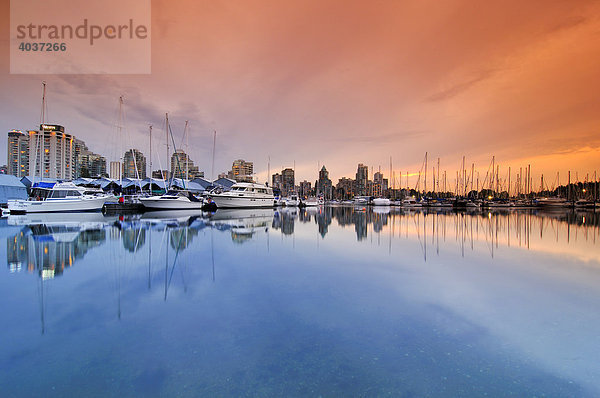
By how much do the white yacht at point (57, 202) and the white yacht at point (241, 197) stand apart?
15742 millimetres

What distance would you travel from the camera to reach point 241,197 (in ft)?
150

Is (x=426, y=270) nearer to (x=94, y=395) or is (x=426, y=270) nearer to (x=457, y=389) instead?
(x=457, y=389)

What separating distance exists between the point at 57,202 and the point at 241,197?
75.2 feet

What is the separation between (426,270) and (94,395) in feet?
29.4

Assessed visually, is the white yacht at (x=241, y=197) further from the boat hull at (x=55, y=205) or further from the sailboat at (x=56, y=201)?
the sailboat at (x=56, y=201)

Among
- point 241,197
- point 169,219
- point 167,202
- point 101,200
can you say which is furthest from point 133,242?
point 241,197

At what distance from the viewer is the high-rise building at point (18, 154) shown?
155 metres

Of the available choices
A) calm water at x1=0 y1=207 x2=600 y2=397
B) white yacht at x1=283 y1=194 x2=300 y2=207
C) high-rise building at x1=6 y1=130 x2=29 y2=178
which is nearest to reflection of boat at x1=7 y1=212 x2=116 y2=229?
calm water at x1=0 y1=207 x2=600 y2=397

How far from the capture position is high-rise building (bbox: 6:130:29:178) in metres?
155

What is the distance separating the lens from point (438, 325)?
5105mm

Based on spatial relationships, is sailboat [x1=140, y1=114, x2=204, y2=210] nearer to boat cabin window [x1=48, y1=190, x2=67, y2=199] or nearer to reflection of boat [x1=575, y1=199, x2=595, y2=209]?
boat cabin window [x1=48, y1=190, x2=67, y2=199]

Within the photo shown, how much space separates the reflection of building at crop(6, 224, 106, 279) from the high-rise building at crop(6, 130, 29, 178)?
189 metres

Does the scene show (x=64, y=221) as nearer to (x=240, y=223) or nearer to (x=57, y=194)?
(x=57, y=194)

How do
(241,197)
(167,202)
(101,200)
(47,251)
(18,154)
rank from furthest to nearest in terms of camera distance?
(18,154), (241,197), (167,202), (101,200), (47,251)
